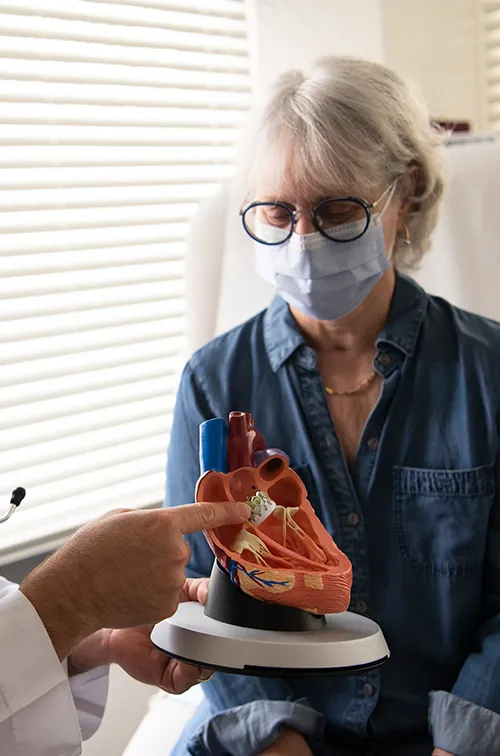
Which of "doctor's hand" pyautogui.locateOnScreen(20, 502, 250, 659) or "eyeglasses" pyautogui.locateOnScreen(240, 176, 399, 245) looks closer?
"doctor's hand" pyautogui.locateOnScreen(20, 502, 250, 659)

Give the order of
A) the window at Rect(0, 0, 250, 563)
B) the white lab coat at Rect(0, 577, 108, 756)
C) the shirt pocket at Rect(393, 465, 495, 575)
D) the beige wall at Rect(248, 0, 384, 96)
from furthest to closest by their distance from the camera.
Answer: the beige wall at Rect(248, 0, 384, 96)
the window at Rect(0, 0, 250, 563)
the shirt pocket at Rect(393, 465, 495, 575)
the white lab coat at Rect(0, 577, 108, 756)

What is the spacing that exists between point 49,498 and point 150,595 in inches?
36.5

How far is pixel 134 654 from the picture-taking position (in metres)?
1.13

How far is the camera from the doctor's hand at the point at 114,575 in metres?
0.83

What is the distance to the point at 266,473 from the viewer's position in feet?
3.18

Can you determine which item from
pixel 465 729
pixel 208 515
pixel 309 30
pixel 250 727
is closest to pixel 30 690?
pixel 208 515

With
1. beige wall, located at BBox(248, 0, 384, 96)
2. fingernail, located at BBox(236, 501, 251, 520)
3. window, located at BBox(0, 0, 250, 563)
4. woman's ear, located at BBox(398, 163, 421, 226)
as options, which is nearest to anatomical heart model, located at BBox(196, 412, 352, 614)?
fingernail, located at BBox(236, 501, 251, 520)

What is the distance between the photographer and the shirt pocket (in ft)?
3.94

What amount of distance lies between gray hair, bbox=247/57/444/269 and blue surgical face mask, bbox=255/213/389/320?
0.24ft

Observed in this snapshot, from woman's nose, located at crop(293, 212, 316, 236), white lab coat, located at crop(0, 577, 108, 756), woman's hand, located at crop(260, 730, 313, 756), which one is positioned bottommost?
woman's hand, located at crop(260, 730, 313, 756)

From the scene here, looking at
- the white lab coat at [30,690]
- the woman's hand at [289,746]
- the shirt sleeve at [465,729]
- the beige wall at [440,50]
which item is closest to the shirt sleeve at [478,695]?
the shirt sleeve at [465,729]

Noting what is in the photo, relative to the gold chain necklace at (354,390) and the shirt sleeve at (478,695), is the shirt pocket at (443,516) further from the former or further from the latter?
the gold chain necklace at (354,390)

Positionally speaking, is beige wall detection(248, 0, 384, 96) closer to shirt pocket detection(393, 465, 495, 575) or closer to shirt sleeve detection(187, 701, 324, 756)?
shirt pocket detection(393, 465, 495, 575)

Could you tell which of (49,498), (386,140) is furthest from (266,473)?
(49,498)
